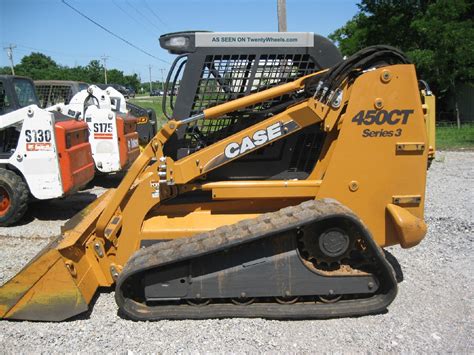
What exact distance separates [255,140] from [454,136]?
14.9 meters

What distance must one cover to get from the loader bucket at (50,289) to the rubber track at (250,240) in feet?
1.20

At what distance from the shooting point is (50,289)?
10.9 feet

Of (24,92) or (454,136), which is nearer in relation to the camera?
(24,92)

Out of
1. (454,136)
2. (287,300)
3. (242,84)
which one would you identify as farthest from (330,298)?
(454,136)

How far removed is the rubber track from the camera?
315cm

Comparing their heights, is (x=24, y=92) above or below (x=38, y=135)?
above

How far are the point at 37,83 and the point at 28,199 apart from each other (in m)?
4.69

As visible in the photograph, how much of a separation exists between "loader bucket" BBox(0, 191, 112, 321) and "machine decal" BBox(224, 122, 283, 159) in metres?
1.42

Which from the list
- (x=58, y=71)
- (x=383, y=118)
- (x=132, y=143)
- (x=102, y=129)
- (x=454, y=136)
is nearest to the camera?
(x=383, y=118)

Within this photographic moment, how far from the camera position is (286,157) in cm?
384

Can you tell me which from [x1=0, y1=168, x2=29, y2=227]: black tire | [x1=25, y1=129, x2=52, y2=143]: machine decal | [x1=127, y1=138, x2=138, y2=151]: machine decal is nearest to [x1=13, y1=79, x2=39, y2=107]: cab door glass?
[x1=25, y1=129, x2=52, y2=143]: machine decal

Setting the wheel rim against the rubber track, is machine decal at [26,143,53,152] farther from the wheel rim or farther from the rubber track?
the rubber track

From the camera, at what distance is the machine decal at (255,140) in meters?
3.43

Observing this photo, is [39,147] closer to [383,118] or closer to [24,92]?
[24,92]
